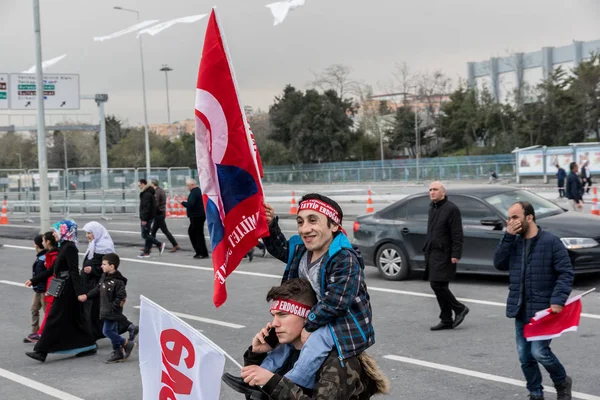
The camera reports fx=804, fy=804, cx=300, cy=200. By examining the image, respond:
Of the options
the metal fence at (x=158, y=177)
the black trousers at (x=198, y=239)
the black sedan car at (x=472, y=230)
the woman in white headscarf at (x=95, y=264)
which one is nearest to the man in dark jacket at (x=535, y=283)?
the woman in white headscarf at (x=95, y=264)

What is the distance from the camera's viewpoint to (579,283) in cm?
1206

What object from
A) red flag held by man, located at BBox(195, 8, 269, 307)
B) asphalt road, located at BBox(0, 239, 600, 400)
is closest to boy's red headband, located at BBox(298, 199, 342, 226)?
red flag held by man, located at BBox(195, 8, 269, 307)

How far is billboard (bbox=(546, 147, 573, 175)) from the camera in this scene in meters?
45.4

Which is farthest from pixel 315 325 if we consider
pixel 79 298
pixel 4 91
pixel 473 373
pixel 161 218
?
pixel 4 91

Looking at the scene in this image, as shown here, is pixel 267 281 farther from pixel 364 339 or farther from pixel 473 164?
pixel 473 164

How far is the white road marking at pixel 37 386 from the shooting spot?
7.24m

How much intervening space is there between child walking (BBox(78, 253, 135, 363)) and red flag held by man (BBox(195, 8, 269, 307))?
4598 millimetres

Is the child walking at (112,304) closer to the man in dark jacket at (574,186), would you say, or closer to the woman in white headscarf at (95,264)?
the woman in white headscarf at (95,264)

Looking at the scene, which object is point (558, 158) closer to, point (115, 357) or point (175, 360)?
point (115, 357)

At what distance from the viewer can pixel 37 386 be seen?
764 centimetres

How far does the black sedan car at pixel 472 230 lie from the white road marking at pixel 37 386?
644cm

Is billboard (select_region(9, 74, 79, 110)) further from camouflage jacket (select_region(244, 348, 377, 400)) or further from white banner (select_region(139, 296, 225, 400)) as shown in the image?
camouflage jacket (select_region(244, 348, 377, 400))

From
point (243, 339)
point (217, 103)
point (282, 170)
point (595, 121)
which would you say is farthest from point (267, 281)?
point (282, 170)

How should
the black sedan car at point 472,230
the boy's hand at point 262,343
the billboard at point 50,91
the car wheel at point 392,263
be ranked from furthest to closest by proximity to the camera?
the billboard at point 50,91, the car wheel at point 392,263, the black sedan car at point 472,230, the boy's hand at point 262,343
